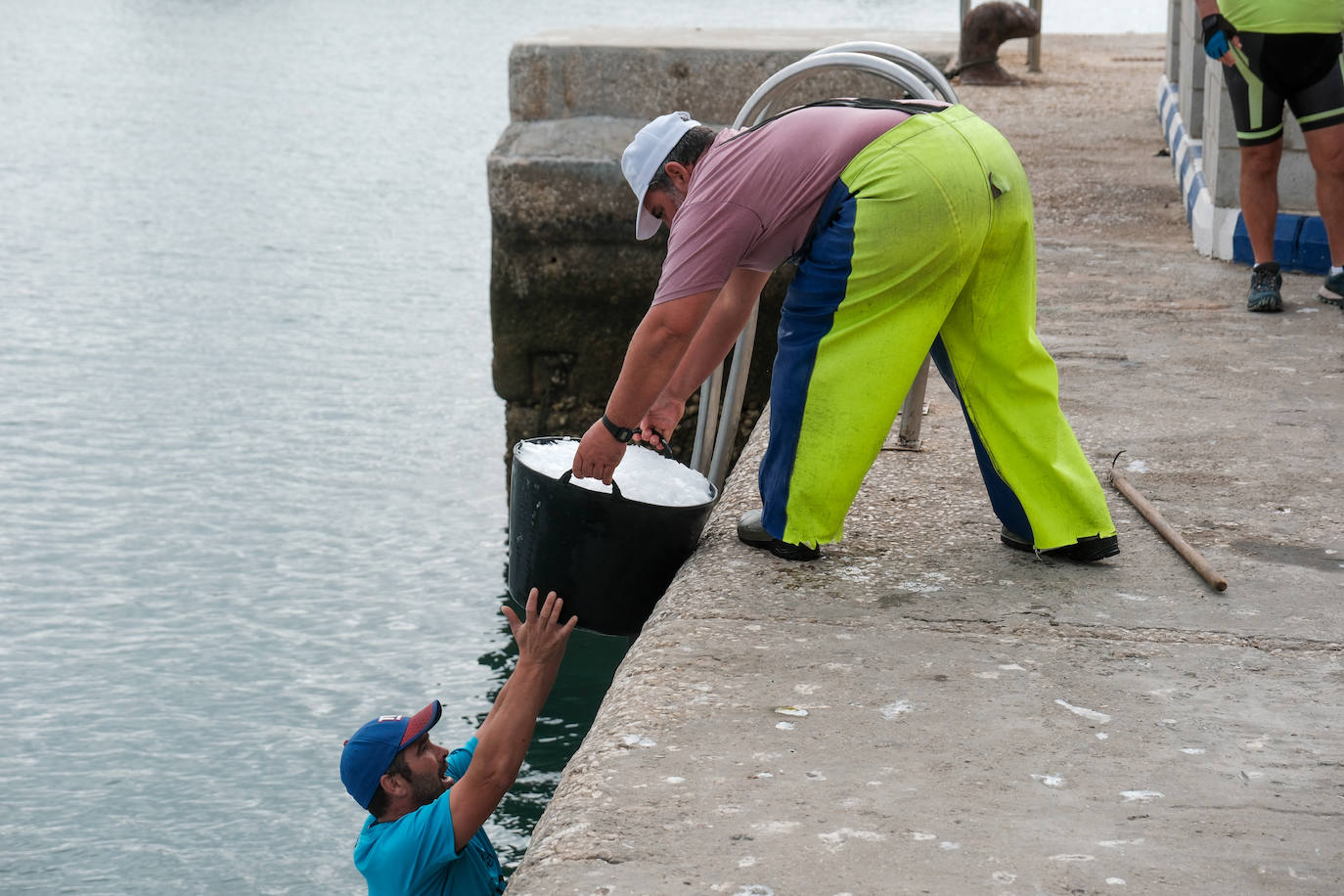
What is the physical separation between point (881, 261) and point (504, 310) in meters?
4.74

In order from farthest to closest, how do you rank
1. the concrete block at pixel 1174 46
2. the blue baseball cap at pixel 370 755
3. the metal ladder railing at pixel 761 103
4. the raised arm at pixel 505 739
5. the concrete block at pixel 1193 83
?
the concrete block at pixel 1174 46 < the concrete block at pixel 1193 83 < the metal ladder railing at pixel 761 103 < the blue baseball cap at pixel 370 755 < the raised arm at pixel 505 739

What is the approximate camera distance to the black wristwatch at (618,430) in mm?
3229

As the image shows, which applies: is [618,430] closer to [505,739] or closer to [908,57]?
[505,739]

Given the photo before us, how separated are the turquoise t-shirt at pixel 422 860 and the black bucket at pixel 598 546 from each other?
71 centimetres

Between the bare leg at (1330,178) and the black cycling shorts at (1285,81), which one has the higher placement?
the black cycling shorts at (1285,81)

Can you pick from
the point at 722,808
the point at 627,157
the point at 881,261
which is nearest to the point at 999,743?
the point at 722,808

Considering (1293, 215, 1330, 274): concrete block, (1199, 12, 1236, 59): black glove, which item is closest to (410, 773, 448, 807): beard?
(1199, 12, 1236, 59): black glove

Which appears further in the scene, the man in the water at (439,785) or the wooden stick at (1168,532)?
the wooden stick at (1168,532)

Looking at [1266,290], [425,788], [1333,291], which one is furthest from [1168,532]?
[1333,291]

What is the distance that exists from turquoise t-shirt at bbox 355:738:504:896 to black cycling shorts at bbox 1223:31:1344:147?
14.0 feet

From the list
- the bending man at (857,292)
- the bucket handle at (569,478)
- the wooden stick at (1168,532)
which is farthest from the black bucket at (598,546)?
the wooden stick at (1168,532)

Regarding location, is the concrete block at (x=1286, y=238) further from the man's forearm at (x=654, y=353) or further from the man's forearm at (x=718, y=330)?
the man's forearm at (x=654, y=353)

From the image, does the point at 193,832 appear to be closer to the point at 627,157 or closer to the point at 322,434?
the point at 627,157

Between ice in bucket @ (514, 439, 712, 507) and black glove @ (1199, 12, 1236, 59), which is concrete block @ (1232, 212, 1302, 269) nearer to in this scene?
black glove @ (1199, 12, 1236, 59)
